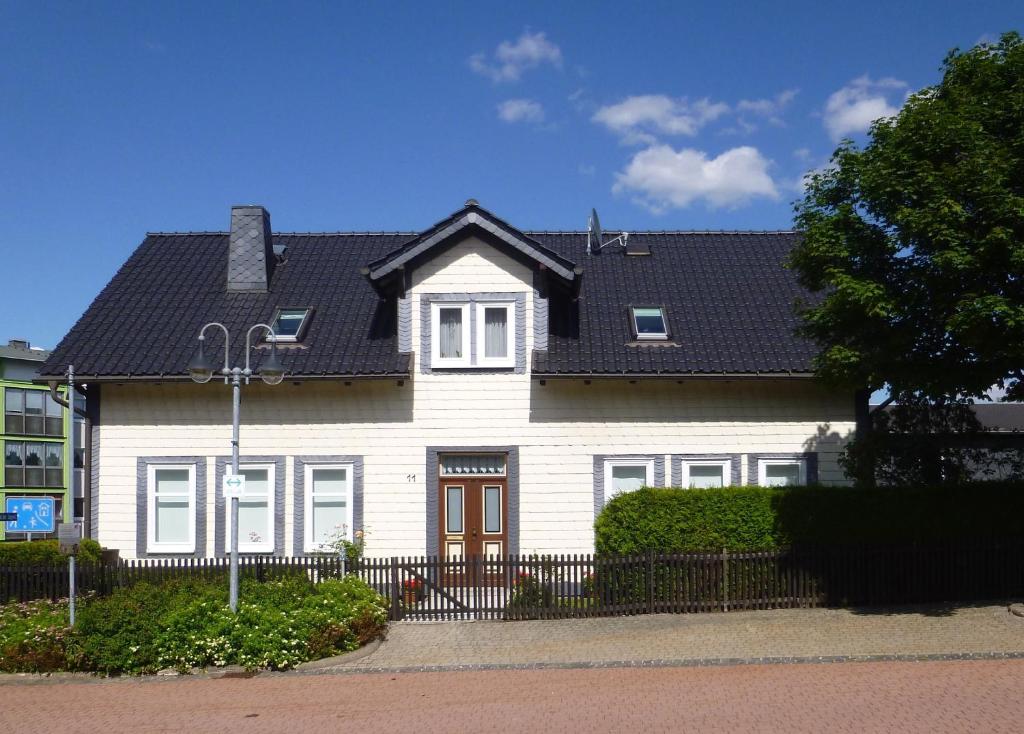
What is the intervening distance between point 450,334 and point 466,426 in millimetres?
1728

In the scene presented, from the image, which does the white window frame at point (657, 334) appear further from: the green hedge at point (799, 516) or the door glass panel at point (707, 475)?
the green hedge at point (799, 516)

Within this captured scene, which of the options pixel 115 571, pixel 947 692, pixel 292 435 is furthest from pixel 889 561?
pixel 115 571

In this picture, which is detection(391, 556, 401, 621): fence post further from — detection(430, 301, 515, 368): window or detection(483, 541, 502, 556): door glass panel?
detection(430, 301, 515, 368): window

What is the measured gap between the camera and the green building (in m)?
50.3

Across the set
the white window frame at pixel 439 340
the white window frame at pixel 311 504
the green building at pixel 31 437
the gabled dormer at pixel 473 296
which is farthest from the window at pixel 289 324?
the green building at pixel 31 437

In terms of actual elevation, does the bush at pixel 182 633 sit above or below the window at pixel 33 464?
below

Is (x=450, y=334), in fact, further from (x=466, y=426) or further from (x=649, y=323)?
(x=649, y=323)

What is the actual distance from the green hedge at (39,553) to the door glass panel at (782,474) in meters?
11.9

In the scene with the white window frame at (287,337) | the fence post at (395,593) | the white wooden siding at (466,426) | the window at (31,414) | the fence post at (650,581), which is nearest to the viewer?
the fence post at (650,581)

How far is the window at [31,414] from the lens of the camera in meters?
50.6

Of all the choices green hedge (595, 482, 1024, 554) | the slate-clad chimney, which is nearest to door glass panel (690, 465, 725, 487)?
green hedge (595, 482, 1024, 554)

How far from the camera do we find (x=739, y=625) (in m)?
14.9

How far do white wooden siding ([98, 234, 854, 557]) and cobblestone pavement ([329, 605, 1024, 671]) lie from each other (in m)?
3.62

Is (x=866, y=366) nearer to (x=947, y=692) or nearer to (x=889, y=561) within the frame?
(x=889, y=561)
